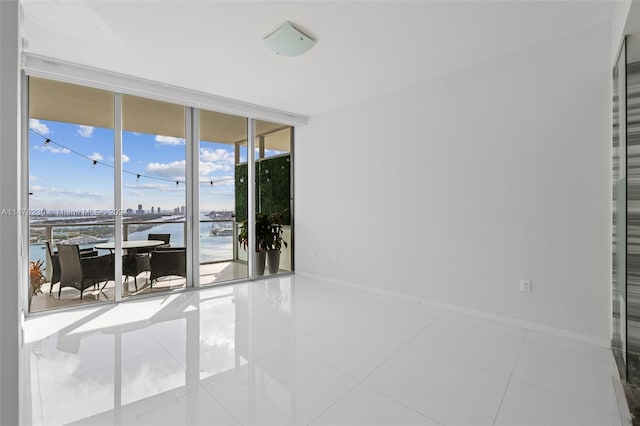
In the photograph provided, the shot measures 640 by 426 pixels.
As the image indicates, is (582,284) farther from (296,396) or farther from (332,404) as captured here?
(296,396)

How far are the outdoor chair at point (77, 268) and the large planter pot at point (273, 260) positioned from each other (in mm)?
2501

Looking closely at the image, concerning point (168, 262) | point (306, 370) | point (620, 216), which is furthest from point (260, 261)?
point (620, 216)

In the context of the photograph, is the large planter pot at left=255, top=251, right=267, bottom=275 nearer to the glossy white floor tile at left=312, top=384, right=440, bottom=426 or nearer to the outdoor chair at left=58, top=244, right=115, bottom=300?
the outdoor chair at left=58, top=244, right=115, bottom=300

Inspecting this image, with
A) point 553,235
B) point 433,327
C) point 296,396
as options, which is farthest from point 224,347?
point 553,235

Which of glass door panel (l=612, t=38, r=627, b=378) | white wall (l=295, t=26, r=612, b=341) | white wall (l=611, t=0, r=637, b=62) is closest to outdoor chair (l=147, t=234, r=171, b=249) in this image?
Result: white wall (l=295, t=26, r=612, b=341)

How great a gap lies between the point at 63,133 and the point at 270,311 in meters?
3.33

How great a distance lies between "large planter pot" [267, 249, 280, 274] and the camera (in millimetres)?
5660

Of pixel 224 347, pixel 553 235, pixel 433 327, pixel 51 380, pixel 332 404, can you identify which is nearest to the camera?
pixel 332 404

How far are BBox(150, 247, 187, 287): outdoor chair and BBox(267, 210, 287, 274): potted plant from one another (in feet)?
4.83

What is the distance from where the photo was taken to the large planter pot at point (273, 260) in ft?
18.6

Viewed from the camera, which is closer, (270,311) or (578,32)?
(578,32)

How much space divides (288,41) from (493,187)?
8.58 feet

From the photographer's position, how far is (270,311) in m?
3.78

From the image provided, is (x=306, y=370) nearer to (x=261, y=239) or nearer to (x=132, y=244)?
(x=132, y=244)
